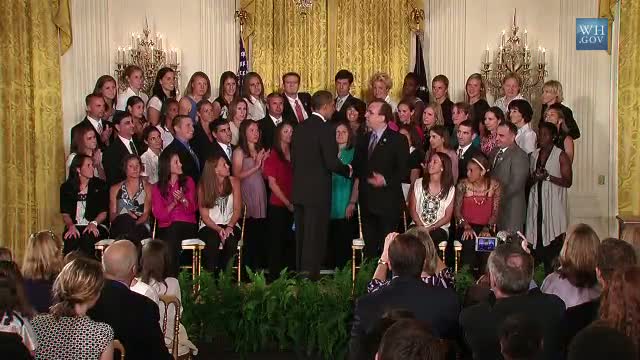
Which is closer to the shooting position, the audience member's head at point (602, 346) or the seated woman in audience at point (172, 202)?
the audience member's head at point (602, 346)

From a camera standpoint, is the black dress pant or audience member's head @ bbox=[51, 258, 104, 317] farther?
the black dress pant

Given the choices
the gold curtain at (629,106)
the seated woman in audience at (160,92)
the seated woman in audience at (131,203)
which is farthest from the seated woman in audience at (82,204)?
the gold curtain at (629,106)

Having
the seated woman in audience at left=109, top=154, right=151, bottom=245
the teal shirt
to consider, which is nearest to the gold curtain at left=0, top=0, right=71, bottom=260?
the seated woman in audience at left=109, top=154, right=151, bottom=245

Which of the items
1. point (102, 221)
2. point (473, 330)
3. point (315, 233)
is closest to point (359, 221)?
point (315, 233)

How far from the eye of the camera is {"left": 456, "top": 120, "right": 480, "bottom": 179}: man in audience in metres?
9.59

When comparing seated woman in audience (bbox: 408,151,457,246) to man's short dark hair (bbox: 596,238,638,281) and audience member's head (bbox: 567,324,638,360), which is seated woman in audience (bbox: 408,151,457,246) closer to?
man's short dark hair (bbox: 596,238,638,281)

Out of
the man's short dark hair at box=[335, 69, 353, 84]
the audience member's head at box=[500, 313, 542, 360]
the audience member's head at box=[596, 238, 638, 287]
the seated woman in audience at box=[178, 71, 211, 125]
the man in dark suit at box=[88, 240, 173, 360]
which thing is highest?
the man's short dark hair at box=[335, 69, 353, 84]

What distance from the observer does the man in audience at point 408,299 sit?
4.66m

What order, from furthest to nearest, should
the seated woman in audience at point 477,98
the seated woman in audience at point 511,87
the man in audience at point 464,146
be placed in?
the seated woman in audience at point 511,87
the seated woman in audience at point 477,98
the man in audience at point 464,146

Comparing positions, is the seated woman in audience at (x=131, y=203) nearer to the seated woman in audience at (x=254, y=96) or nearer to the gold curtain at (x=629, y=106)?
the seated woman in audience at (x=254, y=96)

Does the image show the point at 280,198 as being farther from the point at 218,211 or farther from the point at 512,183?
the point at 512,183

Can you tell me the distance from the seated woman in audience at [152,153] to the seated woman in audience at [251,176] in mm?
787

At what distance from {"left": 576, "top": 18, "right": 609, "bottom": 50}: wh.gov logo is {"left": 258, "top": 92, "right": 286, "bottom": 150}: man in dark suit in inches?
142

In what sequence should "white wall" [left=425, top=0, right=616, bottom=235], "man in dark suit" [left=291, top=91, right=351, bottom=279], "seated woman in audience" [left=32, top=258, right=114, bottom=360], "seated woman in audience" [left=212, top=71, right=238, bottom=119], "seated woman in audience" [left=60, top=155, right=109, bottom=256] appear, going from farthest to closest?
"white wall" [left=425, top=0, right=616, bottom=235]
"seated woman in audience" [left=212, top=71, right=238, bottom=119]
"seated woman in audience" [left=60, top=155, right=109, bottom=256]
"man in dark suit" [left=291, top=91, right=351, bottom=279]
"seated woman in audience" [left=32, top=258, right=114, bottom=360]
